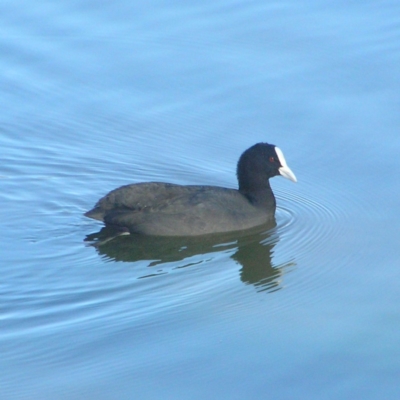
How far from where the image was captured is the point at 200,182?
852 centimetres

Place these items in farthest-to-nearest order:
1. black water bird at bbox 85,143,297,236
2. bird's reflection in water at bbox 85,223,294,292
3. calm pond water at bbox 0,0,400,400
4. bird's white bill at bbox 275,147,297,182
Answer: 1. bird's white bill at bbox 275,147,297,182
2. black water bird at bbox 85,143,297,236
3. bird's reflection in water at bbox 85,223,294,292
4. calm pond water at bbox 0,0,400,400

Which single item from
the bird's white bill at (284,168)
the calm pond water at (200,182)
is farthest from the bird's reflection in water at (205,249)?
the bird's white bill at (284,168)

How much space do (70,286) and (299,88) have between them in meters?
4.08

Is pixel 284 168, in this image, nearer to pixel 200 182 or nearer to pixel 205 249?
pixel 200 182

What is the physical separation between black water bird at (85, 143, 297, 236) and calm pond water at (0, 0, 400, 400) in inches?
5.8

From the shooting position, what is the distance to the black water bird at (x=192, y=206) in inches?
305

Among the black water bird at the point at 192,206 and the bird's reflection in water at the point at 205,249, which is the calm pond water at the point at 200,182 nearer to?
the bird's reflection in water at the point at 205,249

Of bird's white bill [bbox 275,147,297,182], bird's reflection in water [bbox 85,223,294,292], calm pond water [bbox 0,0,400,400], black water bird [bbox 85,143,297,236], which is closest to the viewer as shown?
calm pond water [bbox 0,0,400,400]

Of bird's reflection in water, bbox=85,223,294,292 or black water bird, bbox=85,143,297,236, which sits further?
black water bird, bbox=85,143,297,236

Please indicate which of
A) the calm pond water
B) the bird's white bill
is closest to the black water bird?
the bird's white bill

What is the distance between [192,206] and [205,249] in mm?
492

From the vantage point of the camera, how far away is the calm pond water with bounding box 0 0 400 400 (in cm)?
548

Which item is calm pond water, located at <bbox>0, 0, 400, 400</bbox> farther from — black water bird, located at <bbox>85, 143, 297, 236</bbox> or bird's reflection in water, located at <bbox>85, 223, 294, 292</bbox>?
black water bird, located at <bbox>85, 143, 297, 236</bbox>

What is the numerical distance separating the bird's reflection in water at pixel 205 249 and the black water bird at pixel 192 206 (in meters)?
0.08
